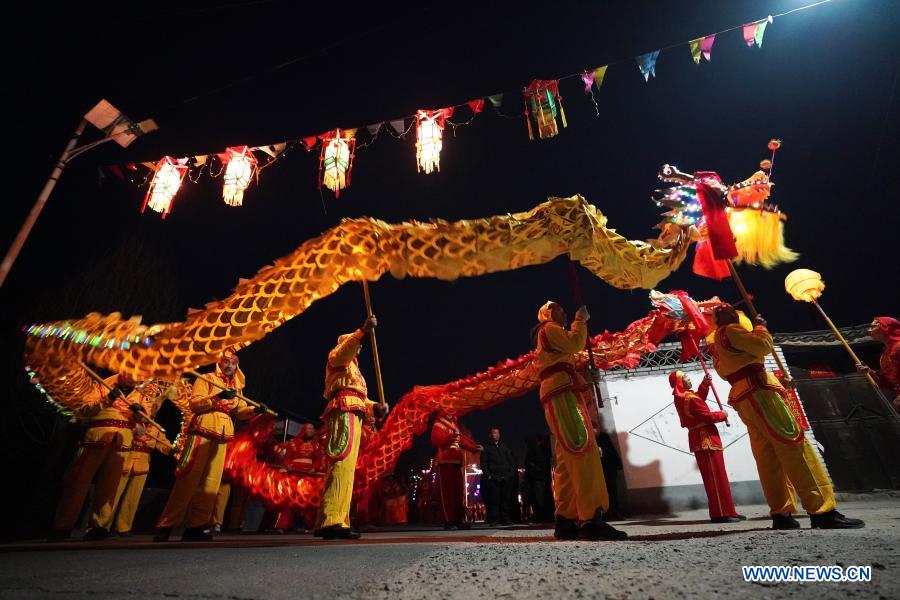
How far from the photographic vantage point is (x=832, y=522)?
2900 mm

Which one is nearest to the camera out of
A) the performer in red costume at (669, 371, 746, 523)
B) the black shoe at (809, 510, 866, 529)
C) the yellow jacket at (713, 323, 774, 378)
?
the black shoe at (809, 510, 866, 529)

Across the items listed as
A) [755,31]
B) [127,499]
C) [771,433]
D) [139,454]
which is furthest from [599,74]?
[127,499]

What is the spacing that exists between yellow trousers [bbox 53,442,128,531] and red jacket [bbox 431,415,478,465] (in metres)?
4.35

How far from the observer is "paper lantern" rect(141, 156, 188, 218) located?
657 cm

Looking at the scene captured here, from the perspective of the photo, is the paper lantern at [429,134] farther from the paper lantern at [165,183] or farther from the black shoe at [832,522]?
the black shoe at [832,522]

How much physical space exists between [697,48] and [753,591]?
671 centimetres

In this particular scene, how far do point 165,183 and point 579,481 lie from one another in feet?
24.7

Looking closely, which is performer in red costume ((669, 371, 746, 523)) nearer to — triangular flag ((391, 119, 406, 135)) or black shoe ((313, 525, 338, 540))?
black shoe ((313, 525, 338, 540))

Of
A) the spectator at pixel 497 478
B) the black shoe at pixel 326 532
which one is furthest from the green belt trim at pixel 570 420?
the spectator at pixel 497 478

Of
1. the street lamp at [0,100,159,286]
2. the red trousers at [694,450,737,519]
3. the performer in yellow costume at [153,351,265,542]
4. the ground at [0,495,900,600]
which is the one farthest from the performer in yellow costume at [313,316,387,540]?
the street lamp at [0,100,159,286]

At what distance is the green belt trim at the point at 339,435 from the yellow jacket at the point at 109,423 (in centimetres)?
319

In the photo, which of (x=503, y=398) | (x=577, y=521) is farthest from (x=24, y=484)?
(x=577, y=521)

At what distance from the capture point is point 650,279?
3670 mm

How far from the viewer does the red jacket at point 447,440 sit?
6.73 m
